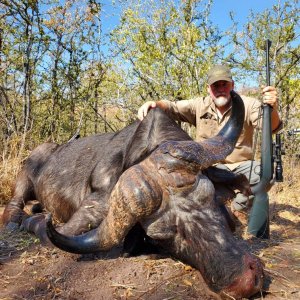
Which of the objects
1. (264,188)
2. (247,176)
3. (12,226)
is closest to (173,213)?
(264,188)

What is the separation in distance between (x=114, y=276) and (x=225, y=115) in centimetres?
280

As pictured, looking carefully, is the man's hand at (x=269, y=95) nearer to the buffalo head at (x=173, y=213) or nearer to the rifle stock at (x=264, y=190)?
the rifle stock at (x=264, y=190)

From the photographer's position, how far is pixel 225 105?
16.6 ft

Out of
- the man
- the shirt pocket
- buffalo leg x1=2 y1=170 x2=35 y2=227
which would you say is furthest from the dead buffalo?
buffalo leg x1=2 y1=170 x2=35 y2=227

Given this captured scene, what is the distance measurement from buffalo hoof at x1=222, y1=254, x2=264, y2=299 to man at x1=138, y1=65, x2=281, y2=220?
2.24m

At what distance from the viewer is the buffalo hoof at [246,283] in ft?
8.11

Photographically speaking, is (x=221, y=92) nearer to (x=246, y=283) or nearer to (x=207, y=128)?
(x=207, y=128)

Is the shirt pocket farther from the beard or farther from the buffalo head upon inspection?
the buffalo head

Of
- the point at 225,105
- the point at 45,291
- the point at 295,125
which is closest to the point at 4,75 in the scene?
the point at 225,105

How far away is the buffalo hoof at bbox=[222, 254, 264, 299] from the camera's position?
247cm

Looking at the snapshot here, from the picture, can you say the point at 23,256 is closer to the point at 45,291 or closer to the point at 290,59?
the point at 45,291

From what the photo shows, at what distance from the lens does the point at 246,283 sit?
247cm

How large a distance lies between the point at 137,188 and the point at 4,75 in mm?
7844

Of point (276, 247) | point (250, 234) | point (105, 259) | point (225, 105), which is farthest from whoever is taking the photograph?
point (225, 105)
